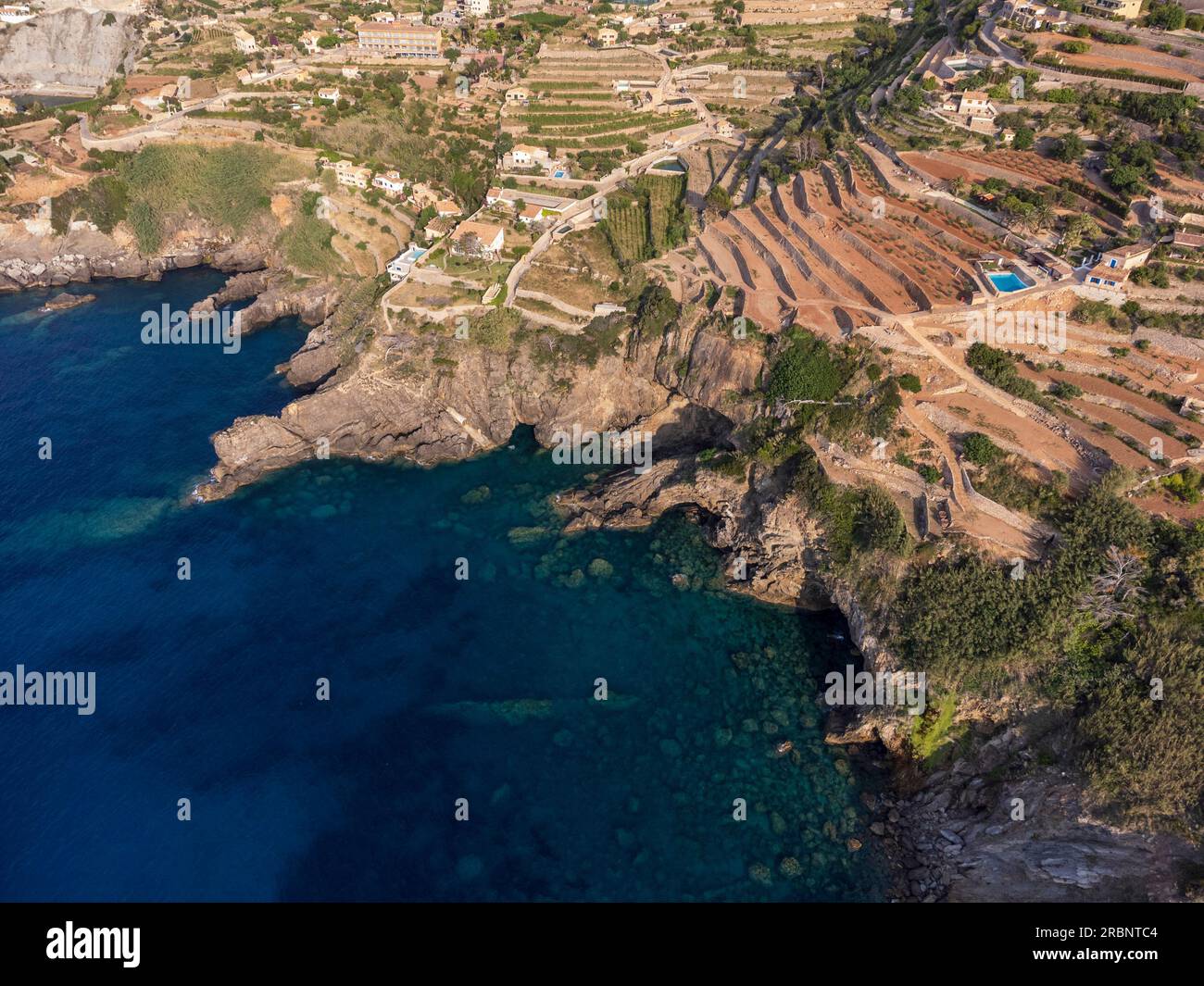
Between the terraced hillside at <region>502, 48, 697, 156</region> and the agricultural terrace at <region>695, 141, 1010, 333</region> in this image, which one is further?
the terraced hillside at <region>502, 48, 697, 156</region>

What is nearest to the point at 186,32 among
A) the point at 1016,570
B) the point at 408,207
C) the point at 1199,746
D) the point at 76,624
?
the point at 408,207

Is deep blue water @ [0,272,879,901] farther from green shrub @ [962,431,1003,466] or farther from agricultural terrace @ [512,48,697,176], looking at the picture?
agricultural terrace @ [512,48,697,176]

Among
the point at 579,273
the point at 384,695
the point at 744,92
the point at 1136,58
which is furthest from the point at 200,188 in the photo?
the point at 1136,58

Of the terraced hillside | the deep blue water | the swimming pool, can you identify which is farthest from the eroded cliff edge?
the terraced hillside

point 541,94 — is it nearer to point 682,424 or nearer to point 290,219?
point 290,219

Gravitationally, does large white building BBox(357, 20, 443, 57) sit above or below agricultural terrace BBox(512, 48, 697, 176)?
above
